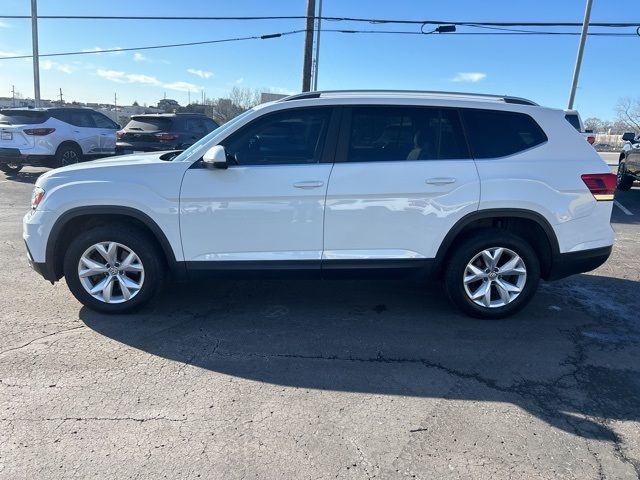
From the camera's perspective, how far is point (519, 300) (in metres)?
4.28

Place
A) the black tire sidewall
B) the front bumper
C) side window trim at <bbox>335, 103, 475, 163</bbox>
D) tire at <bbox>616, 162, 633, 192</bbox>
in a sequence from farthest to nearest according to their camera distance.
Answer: tire at <bbox>616, 162, 633, 192</bbox>
the black tire sidewall
the front bumper
side window trim at <bbox>335, 103, 475, 163</bbox>

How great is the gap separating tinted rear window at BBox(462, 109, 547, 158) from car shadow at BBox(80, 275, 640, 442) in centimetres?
154

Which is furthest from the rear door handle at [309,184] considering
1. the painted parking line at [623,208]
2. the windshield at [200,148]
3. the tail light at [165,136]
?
the tail light at [165,136]

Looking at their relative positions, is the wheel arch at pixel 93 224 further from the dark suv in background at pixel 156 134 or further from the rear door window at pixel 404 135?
the dark suv in background at pixel 156 134

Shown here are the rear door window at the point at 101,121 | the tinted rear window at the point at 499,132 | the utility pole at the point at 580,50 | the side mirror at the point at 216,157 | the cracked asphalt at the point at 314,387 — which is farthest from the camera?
the utility pole at the point at 580,50

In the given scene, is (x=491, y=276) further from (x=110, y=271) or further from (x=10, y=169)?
(x=10, y=169)

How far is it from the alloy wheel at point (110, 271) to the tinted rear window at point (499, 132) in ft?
10.1

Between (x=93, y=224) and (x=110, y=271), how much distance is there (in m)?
0.44

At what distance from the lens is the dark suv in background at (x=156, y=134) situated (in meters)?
13.2

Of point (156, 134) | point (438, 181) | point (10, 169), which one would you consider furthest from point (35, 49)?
point (438, 181)

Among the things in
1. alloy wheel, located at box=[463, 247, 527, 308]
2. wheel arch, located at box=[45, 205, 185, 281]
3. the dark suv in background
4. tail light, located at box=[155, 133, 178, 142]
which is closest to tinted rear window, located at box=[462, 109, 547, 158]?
alloy wheel, located at box=[463, 247, 527, 308]

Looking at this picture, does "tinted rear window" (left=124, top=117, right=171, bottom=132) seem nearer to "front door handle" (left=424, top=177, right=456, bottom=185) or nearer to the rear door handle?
the rear door handle

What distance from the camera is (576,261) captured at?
4.23 meters

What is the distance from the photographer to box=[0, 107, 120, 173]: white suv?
1217 cm
